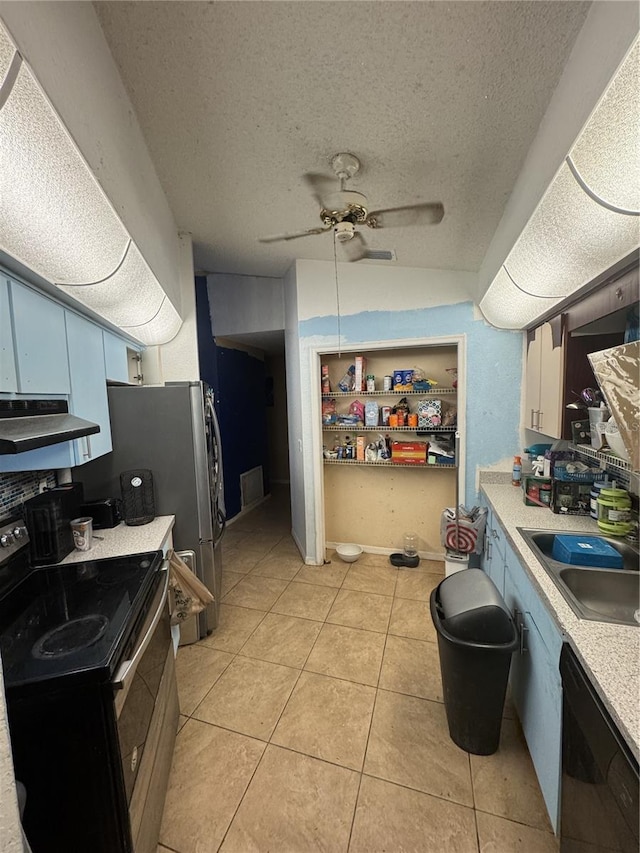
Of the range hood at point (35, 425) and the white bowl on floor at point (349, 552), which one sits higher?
the range hood at point (35, 425)

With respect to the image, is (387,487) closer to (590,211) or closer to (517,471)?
(517,471)

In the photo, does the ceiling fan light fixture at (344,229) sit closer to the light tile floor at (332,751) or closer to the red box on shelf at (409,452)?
the red box on shelf at (409,452)

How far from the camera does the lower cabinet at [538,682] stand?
1123mm

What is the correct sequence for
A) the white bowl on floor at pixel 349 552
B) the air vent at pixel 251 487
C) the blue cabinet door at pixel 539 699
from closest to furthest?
the blue cabinet door at pixel 539 699 < the white bowl on floor at pixel 349 552 < the air vent at pixel 251 487

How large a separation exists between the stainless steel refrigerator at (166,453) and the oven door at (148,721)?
687 millimetres

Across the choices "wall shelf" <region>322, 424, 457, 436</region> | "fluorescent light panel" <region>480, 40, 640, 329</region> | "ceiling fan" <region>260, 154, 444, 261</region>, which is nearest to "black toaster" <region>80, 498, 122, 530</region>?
"ceiling fan" <region>260, 154, 444, 261</region>

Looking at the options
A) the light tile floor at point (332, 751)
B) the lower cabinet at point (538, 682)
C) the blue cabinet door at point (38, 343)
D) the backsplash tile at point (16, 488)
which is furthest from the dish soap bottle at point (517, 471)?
the backsplash tile at point (16, 488)

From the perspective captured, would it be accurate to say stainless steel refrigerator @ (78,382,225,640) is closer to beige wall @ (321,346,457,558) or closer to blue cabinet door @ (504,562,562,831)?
beige wall @ (321,346,457,558)

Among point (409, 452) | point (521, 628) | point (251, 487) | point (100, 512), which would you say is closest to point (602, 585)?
point (521, 628)

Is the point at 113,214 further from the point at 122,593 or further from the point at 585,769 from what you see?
the point at 585,769

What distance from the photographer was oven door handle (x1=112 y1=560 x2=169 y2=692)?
93 cm

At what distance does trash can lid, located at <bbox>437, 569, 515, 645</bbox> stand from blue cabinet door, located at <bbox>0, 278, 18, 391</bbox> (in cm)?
190

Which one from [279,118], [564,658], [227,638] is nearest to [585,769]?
[564,658]

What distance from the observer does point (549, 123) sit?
1163 millimetres
